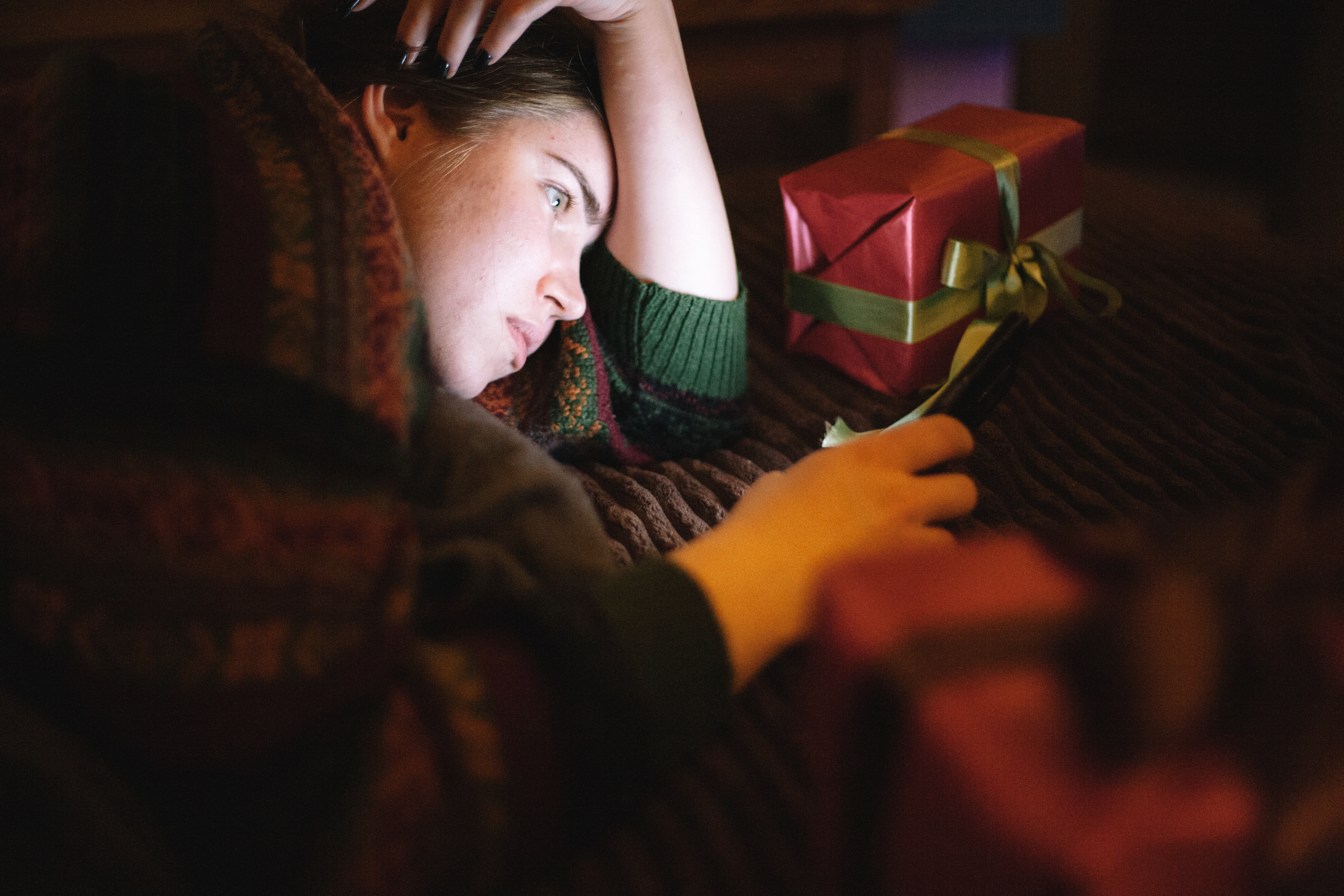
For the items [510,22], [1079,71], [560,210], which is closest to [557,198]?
[560,210]

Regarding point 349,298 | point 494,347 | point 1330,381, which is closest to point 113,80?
point 349,298

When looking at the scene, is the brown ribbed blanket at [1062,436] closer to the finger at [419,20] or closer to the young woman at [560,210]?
the young woman at [560,210]

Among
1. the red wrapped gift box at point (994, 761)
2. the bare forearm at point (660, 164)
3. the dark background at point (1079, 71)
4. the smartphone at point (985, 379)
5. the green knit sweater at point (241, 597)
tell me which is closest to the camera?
the red wrapped gift box at point (994, 761)

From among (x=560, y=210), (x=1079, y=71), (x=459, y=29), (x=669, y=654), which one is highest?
(x=459, y=29)

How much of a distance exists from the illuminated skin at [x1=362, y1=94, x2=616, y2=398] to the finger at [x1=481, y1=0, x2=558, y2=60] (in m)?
0.06

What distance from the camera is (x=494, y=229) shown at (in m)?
0.61

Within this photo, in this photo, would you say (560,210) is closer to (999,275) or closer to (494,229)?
(494,229)

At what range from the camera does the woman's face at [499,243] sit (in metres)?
0.61

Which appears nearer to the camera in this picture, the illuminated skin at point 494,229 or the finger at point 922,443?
the finger at point 922,443

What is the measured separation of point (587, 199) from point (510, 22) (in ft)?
0.44

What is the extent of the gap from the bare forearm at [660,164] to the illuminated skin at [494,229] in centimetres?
3

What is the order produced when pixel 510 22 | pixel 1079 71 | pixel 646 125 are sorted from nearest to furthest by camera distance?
pixel 510 22, pixel 646 125, pixel 1079 71

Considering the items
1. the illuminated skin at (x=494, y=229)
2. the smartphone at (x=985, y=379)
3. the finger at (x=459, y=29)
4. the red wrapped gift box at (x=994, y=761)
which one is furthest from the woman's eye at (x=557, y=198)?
the red wrapped gift box at (x=994, y=761)

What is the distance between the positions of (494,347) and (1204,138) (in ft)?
8.87
